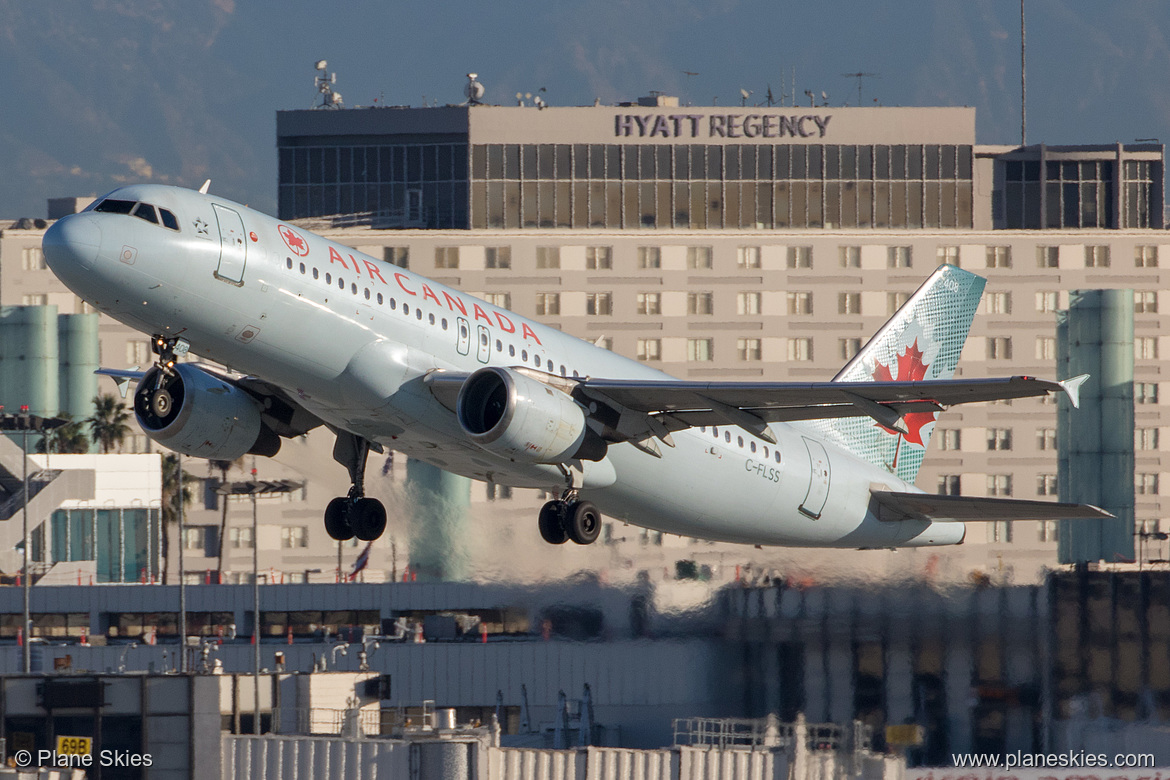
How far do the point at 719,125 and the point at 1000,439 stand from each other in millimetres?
30629

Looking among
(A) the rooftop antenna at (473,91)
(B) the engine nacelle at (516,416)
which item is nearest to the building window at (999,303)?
(A) the rooftop antenna at (473,91)

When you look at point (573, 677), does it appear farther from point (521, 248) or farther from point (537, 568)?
point (521, 248)

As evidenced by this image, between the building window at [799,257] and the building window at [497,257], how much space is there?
19.4 meters

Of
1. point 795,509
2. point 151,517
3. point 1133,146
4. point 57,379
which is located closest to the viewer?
point 795,509

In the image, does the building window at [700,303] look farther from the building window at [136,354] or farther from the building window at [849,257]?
the building window at [136,354]

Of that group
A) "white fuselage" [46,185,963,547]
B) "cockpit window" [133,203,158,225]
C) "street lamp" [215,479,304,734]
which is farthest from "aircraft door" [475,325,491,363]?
"street lamp" [215,479,304,734]

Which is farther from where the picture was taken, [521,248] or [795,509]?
[521,248]

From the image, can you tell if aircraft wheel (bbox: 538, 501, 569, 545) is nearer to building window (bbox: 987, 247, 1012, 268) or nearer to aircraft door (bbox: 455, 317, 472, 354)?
aircraft door (bbox: 455, 317, 472, 354)

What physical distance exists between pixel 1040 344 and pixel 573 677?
7667 centimetres

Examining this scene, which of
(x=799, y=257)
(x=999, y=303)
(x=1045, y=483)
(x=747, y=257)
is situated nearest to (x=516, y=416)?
(x=747, y=257)

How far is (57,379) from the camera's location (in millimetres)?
113812

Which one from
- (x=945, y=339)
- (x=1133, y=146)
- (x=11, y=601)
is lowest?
(x=11, y=601)

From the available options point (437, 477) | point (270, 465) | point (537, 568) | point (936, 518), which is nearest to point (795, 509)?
point (936, 518)

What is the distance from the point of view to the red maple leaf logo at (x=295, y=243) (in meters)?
32.7
